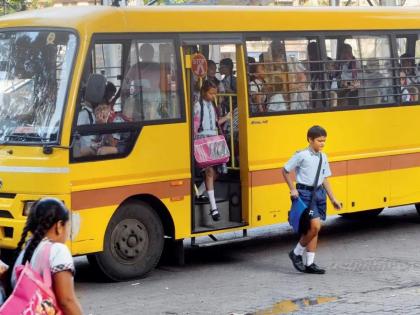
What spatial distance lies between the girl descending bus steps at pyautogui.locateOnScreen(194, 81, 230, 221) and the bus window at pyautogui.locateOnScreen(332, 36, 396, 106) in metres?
1.94

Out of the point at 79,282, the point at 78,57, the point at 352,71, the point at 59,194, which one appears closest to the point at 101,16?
the point at 78,57

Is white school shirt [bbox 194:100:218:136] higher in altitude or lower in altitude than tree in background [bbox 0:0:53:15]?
lower

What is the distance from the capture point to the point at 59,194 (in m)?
9.56

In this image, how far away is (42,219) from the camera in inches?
189

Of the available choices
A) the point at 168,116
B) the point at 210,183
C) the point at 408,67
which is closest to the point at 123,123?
the point at 168,116

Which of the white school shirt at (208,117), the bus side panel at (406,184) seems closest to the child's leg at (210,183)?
the white school shirt at (208,117)

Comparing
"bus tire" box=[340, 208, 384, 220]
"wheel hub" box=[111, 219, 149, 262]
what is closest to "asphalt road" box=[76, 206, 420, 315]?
"wheel hub" box=[111, 219, 149, 262]

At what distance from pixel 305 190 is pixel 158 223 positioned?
159 centimetres

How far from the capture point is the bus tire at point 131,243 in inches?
400

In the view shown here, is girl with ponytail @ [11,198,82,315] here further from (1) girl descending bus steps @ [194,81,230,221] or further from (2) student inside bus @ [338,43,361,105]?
(2) student inside bus @ [338,43,361,105]

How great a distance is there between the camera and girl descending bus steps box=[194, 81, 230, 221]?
1120 centimetres

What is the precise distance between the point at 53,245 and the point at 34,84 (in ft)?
18.0

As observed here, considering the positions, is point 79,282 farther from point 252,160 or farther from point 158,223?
point 252,160

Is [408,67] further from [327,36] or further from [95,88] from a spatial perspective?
[95,88]
